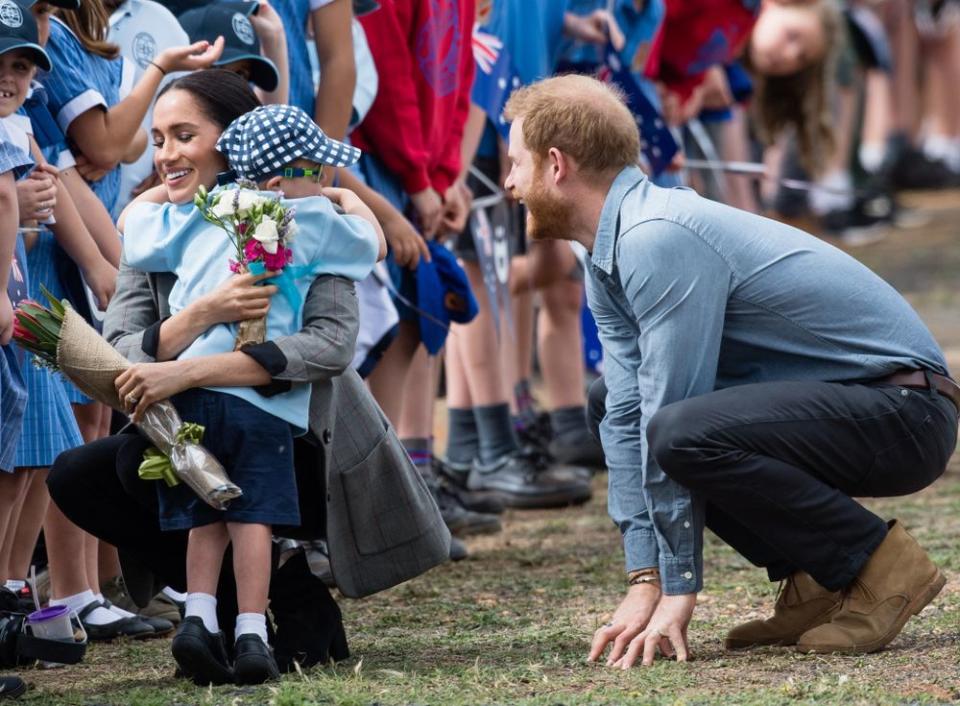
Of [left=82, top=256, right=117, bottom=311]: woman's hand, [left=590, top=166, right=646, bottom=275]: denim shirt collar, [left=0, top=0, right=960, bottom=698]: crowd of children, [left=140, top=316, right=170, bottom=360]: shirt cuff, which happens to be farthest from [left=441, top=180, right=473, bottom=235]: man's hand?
[left=140, top=316, right=170, bottom=360]: shirt cuff

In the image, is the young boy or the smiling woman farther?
the smiling woman

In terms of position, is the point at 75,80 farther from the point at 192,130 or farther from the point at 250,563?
the point at 250,563

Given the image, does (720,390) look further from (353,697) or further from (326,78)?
(326,78)

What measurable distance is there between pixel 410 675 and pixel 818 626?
0.84 m

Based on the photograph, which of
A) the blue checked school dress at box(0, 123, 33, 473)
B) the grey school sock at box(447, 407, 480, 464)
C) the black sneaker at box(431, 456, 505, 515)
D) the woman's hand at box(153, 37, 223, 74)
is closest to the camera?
the blue checked school dress at box(0, 123, 33, 473)

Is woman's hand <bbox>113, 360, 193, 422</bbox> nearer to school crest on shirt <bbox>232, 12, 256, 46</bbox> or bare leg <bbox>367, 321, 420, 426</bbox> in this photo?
school crest on shirt <bbox>232, 12, 256, 46</bbox>

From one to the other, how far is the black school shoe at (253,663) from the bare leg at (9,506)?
819mm

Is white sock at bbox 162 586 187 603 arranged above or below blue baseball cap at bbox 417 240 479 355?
below

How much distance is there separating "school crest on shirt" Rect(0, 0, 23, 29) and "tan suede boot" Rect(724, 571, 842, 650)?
196 centimetres

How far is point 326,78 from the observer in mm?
4809

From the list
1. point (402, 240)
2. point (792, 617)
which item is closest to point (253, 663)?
point (792, 617)

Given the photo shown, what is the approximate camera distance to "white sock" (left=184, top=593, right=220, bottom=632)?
3398 mm

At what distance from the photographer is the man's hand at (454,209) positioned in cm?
543

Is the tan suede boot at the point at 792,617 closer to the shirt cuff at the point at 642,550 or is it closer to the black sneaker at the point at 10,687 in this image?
the shirt cuff at the point at 642,550
